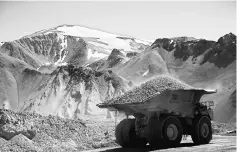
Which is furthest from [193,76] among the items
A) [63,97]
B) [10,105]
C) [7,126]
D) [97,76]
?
[7,126]

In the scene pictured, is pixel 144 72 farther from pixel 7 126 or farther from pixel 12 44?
pixel 7 126

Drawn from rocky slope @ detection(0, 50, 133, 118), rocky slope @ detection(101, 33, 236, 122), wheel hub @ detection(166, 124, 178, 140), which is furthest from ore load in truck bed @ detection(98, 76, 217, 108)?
rocky slope @ detection(101, 33, 236, 122)

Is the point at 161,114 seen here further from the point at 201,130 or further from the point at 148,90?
the point at 201,130

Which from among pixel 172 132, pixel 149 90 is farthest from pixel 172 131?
pixel 149 90

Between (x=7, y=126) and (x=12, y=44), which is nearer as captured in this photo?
(x=7, y=126)

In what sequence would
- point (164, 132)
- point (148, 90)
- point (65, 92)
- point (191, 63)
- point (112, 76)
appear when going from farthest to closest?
1. point (191, 63)
2. point (112, 76)
3. point (65, 92)
4. point (148, 90)
5. point (164, 132)

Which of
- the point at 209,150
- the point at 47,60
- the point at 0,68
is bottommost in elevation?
the point at 209,150

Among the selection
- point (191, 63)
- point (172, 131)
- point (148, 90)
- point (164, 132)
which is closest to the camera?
point (164, 132)

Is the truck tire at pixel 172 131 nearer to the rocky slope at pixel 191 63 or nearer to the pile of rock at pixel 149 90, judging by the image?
the pile of rock at pixel 149 90
